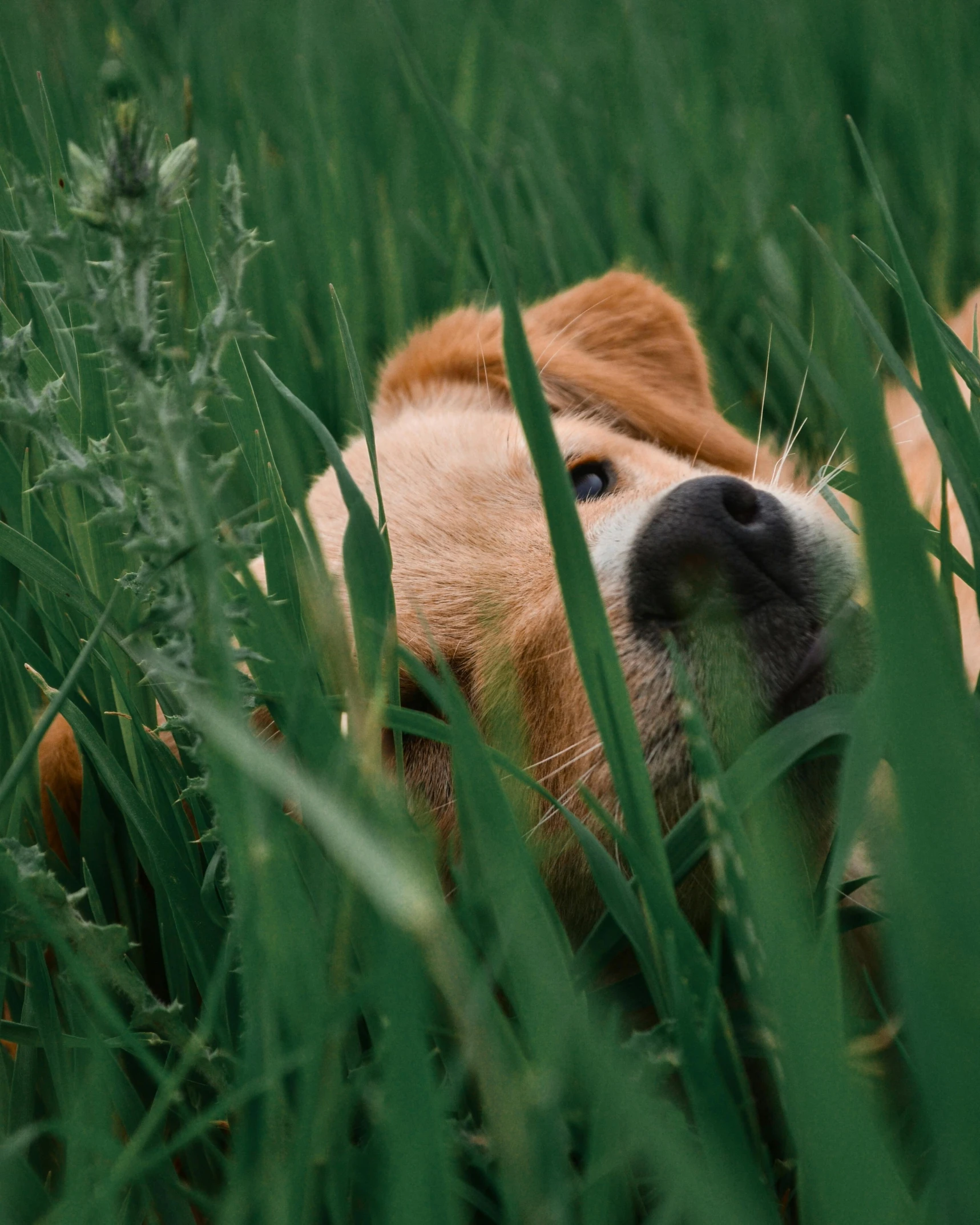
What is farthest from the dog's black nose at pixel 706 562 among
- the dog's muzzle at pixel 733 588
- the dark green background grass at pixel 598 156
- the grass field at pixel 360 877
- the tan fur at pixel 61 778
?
the dark green background grass at pixel 598 156

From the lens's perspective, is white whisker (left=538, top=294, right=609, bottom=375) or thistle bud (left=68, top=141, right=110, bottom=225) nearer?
thistle bud (left=68, top=141, right=110, bottom=225)

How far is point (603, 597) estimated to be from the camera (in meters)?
0.76

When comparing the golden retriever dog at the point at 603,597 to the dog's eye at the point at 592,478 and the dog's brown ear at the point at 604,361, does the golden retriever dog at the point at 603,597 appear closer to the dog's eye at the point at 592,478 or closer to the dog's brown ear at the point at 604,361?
the dog's eye at the point at 592,478

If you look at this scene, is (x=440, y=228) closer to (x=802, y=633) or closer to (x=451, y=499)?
(x=451, y=499)

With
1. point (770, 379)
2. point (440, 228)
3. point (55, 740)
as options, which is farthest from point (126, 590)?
point (440, 228)

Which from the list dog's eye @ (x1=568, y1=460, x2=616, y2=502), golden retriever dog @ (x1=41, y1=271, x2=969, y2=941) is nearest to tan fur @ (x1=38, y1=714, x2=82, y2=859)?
golden retriever dog @ (x1=41, y1=271, x2=969, y2=941)

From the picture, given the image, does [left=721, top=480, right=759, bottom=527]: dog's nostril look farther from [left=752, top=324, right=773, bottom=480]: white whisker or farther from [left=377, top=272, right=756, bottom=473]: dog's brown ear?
[left=377, top=272, right=756, bottom=473]: dog's brown ear

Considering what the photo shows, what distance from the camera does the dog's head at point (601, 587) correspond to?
759mm

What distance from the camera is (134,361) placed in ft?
1.60

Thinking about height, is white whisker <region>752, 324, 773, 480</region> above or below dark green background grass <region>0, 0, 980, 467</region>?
below

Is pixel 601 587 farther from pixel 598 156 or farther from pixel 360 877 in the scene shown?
pixel 598 156

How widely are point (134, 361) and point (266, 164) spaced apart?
5.14 feet

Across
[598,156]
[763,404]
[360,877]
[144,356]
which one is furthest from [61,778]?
[598,156]

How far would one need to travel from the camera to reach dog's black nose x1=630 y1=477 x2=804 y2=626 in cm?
78
